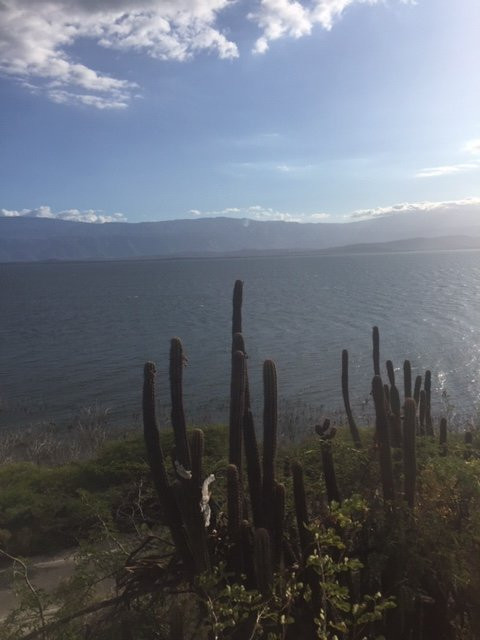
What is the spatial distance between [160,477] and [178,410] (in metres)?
0.62

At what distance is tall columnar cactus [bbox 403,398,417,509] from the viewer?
5.66 meters

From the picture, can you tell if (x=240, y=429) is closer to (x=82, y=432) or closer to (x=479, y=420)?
(x=479, y=420)

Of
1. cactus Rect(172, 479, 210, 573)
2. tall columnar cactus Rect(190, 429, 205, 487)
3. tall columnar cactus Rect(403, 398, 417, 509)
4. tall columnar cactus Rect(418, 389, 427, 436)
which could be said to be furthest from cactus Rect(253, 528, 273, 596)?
tall columnar cactus Rect(418, 389, 427, 436)

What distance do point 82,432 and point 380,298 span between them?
45.0 m

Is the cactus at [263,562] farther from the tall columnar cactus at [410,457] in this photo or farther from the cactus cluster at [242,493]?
the tall columnar cactus at [410,457]

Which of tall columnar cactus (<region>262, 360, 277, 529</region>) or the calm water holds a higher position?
tall columnar cactus (<region>262, 360, 277, 529</region>)

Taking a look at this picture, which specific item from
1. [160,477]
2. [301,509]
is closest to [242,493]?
[301,509]

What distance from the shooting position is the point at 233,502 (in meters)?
5.04

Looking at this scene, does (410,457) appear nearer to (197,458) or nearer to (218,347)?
(197,458)

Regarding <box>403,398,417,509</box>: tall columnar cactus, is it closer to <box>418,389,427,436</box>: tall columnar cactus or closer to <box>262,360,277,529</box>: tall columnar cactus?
<box>262,360,277,529</box>: tall columnar cactus

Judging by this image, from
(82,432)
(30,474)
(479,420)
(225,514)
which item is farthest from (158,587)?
(82,432)

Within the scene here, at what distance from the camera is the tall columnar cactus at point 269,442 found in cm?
545

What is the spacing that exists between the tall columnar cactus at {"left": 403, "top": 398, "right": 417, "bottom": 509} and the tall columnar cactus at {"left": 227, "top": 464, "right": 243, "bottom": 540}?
65.6 inches

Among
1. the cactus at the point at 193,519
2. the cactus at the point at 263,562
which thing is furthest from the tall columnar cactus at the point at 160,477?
the cactus at the point at 263,562
